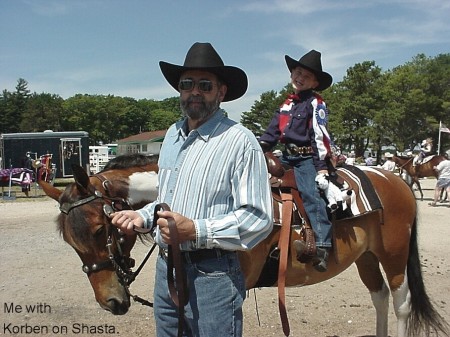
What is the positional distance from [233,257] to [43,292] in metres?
4.65

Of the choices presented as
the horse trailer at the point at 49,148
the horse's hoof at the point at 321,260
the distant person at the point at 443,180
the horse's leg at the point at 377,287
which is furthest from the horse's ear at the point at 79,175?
the horse trailer at the point at 49,148

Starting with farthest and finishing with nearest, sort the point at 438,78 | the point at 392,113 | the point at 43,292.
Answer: the point at 438,78
the point at 392,113
the point at 43,292

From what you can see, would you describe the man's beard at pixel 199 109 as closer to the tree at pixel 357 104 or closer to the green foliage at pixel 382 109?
the green foliage at pixel 382 109

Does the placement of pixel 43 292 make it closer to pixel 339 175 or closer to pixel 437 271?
pixel 339 175

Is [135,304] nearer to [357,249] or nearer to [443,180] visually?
[357,249]

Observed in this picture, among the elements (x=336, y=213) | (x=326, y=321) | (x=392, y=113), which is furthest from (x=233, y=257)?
(x=392, y=113)

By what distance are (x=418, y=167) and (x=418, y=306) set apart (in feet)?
48.3

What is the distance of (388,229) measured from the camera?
4164 mm

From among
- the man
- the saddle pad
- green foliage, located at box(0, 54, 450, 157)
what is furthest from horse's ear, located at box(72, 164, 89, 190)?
green foliage, located at box(0, 54, 450, 157)

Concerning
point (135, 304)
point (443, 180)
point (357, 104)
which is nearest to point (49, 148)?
point (443, 180)

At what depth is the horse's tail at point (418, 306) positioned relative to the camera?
14.1 ft

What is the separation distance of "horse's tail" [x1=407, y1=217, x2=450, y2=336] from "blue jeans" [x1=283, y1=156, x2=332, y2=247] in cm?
132

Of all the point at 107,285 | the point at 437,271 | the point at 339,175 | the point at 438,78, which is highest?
the point at 438,78

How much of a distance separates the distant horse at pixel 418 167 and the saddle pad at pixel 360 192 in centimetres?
1417
